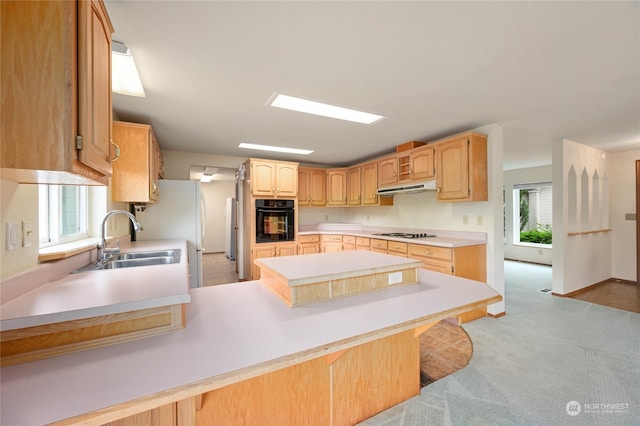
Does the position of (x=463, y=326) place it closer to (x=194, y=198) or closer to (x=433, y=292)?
(x=433, y=292)

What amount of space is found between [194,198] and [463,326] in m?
3.57

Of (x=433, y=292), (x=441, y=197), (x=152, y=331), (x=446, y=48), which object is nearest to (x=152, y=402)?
(x=152, y=331)

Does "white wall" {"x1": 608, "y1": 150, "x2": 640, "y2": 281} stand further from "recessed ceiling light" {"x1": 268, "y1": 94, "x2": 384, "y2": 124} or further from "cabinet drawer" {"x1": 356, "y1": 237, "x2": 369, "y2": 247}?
"recessed ceiling light" {"x1": 268, "y1": 94, "x2": 384, "y2": 124}

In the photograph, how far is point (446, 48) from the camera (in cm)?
162

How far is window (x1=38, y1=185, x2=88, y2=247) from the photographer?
1.63m

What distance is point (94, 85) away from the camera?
38.0 inches

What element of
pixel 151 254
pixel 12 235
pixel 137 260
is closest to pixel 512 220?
pixel 151 254

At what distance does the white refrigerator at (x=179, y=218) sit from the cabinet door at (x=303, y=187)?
200cm

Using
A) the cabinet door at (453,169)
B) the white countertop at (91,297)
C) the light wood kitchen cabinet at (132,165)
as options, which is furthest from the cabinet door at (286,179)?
the white countertop at (91,297)

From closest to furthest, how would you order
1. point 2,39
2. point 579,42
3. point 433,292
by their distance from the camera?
point 2,39, point 433,292, point 579,42

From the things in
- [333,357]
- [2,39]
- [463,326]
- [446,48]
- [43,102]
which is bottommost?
[463,326]

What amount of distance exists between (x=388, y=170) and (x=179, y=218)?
3108mm

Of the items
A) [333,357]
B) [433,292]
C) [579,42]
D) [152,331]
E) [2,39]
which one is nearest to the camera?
[2,39]

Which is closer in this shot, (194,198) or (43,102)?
(43,102)
